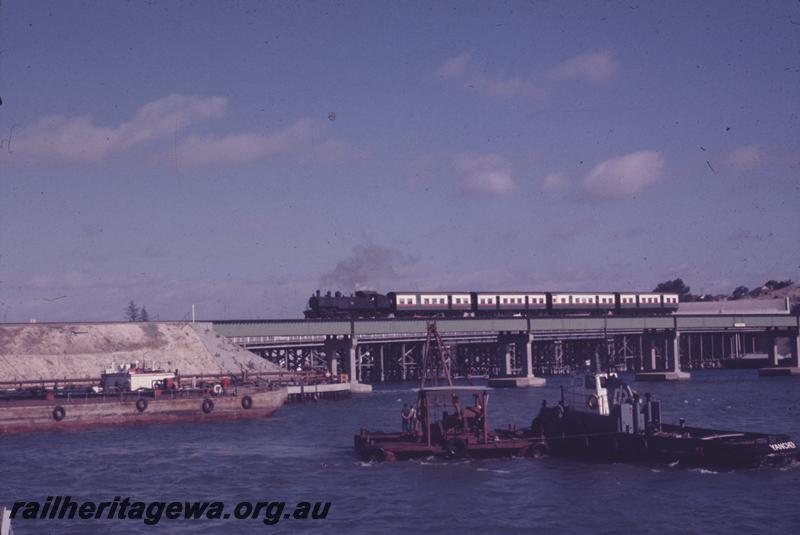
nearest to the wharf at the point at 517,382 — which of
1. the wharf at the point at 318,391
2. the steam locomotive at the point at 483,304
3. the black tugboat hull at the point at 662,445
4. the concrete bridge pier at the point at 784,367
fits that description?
the steam locomotive at the point at 483,304

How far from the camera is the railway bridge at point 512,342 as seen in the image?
104 m

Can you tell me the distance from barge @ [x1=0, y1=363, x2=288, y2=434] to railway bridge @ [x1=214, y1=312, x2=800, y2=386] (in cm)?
2420

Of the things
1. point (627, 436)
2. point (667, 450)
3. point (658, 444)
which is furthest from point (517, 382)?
point (667, 450)

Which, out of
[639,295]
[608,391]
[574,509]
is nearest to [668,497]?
[574,509]

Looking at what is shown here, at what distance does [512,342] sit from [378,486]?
8652 cm

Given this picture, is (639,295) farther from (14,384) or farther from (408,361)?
(14,384)

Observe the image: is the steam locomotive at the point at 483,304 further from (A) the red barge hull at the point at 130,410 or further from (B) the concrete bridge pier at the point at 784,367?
(A) the red barge hull at the point at 130,410

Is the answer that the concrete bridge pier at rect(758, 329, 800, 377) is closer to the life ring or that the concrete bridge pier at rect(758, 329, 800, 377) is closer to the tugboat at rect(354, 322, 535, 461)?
the life ring

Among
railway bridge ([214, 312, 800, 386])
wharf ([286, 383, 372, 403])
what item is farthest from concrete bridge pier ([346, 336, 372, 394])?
wharf ([286, 383, 372, 403])

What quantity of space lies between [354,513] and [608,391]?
16727mm

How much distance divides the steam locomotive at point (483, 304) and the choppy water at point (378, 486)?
150ft

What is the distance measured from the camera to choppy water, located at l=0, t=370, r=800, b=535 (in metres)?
32.3

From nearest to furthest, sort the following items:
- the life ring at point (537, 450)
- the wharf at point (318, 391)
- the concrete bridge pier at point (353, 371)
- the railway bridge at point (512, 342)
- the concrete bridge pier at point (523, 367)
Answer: the life ring at point (537, 450)
the wharf at point (318, 391)
the concrete bridge pier at point (353, 371)
the railway bridge at point (512, 342)
the concrete bridge pier at point (523, 367)

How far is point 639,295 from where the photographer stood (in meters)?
126
